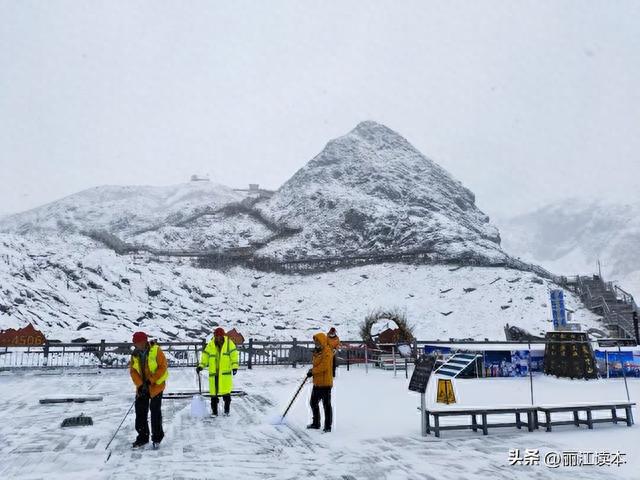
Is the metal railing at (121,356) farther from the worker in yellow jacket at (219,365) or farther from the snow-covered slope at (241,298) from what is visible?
the worker in yellow jacket at (219,365)

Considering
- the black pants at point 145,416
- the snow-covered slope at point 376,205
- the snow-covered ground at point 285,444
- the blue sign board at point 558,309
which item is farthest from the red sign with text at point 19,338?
the snow-covered slope at point 376,205

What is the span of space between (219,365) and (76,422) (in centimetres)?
286

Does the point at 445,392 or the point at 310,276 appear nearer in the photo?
the point at 445,392

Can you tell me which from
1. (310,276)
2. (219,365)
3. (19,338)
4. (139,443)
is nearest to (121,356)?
(19,338)

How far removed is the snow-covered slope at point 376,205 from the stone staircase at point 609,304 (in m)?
8.32

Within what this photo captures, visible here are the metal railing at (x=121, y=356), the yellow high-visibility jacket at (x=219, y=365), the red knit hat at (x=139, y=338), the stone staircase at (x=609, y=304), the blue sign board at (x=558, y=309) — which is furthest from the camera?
the stone staircase at (x=609, y=304)

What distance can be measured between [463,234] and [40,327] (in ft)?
131

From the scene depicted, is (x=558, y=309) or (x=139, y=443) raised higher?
(x=558, y=309)

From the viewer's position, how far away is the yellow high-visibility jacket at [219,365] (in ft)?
32.5

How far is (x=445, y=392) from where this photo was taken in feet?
37.7

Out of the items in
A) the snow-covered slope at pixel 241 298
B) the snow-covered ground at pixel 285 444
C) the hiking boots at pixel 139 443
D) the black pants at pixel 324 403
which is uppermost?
the snow-covered slope at pixel 241 298

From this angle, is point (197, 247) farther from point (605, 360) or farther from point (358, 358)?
point (605, 360)

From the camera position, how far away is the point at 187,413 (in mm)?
10328

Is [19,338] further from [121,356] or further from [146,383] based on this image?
[146,383]
